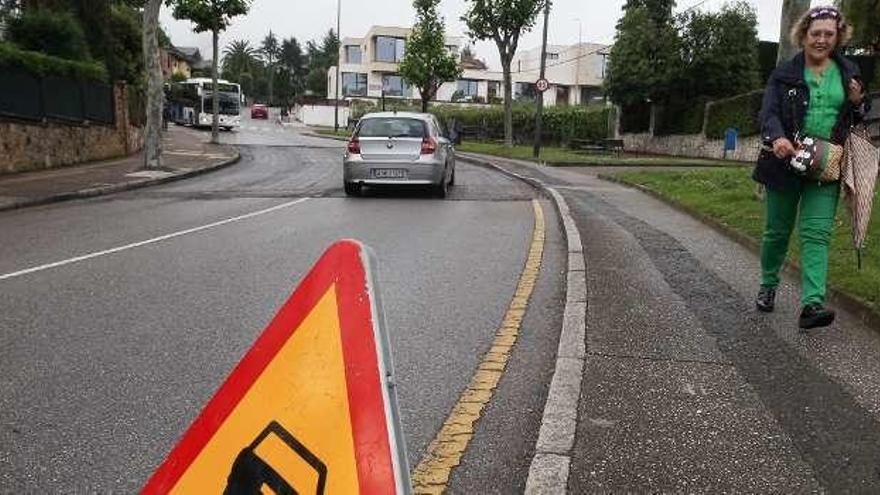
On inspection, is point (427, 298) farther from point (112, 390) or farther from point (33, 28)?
point (33, 28)

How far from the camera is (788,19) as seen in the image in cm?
1177

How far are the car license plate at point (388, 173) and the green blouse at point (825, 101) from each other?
9.90m

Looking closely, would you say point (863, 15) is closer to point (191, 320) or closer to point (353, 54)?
point (191, 320)

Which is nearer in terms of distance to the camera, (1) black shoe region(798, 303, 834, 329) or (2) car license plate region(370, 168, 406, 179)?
(1) black shoe region(798, 303, 834, 329)

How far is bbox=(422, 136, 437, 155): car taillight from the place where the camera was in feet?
47.9

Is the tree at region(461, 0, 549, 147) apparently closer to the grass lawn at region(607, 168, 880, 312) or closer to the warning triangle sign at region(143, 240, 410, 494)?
the grass lawn at region(607, 168, 880, 312)

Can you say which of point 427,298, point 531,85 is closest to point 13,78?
point 427,298

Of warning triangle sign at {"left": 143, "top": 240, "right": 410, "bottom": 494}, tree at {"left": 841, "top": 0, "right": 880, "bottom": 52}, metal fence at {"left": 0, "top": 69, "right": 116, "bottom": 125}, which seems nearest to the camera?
warning triangle sign at {"left": 143, "top": 240, "right": 410, "bottom": 494}

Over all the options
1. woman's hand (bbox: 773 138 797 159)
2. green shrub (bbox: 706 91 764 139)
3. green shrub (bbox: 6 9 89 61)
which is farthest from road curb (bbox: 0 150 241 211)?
green shrub (bbox: 706 91 764 139)

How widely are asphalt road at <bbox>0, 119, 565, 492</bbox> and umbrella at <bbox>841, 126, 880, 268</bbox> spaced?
1906mm

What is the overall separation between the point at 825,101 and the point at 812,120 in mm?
129

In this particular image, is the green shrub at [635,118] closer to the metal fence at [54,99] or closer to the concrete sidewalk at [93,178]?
the concrete sidewalk at [93,178]

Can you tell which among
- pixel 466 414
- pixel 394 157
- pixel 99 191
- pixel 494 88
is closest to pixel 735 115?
pixel 394 157

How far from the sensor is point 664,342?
489cm
